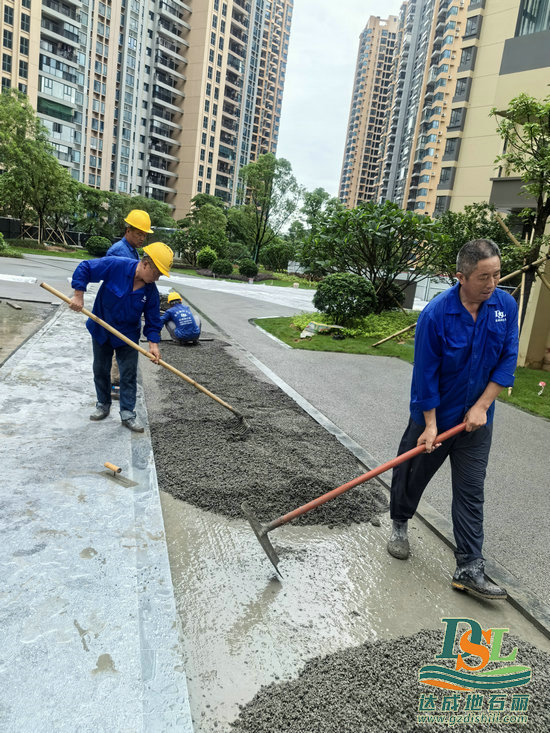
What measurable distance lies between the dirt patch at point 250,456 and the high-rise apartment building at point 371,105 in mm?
127518

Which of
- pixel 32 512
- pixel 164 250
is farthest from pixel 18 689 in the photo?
pixel 164 250

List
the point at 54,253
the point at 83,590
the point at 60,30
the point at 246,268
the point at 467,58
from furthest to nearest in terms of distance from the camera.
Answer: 1. the point at 60,30
2. the point at 467,58
3. the point at 246,268
4. the point at 54,253
5. the point at 83,590

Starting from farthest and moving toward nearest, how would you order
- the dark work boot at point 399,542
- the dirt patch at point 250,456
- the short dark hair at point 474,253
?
1. the dirt patch at point 250,456
2. the dark work boot at point 399,542
3. the short dark hair at point 474,253

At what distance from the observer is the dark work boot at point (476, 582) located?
2.85 metres

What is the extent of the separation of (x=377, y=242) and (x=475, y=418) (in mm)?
12945

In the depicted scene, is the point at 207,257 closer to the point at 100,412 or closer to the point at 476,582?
the point at 100,412

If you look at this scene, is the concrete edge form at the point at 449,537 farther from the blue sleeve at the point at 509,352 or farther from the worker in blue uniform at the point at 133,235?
the worker in blue uniform at the point at 133,235

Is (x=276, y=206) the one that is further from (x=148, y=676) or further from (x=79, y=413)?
(x=148, y=676)

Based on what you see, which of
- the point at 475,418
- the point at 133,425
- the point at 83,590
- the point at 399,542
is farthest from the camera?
the point at 133,425

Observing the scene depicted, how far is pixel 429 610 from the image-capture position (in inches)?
108

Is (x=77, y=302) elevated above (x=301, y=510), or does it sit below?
Result: above

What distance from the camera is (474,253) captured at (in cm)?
271

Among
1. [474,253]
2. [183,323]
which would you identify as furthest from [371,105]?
[474,253]

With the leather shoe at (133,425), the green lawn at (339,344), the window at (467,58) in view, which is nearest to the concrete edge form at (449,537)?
the leather shoe at (133,425)
